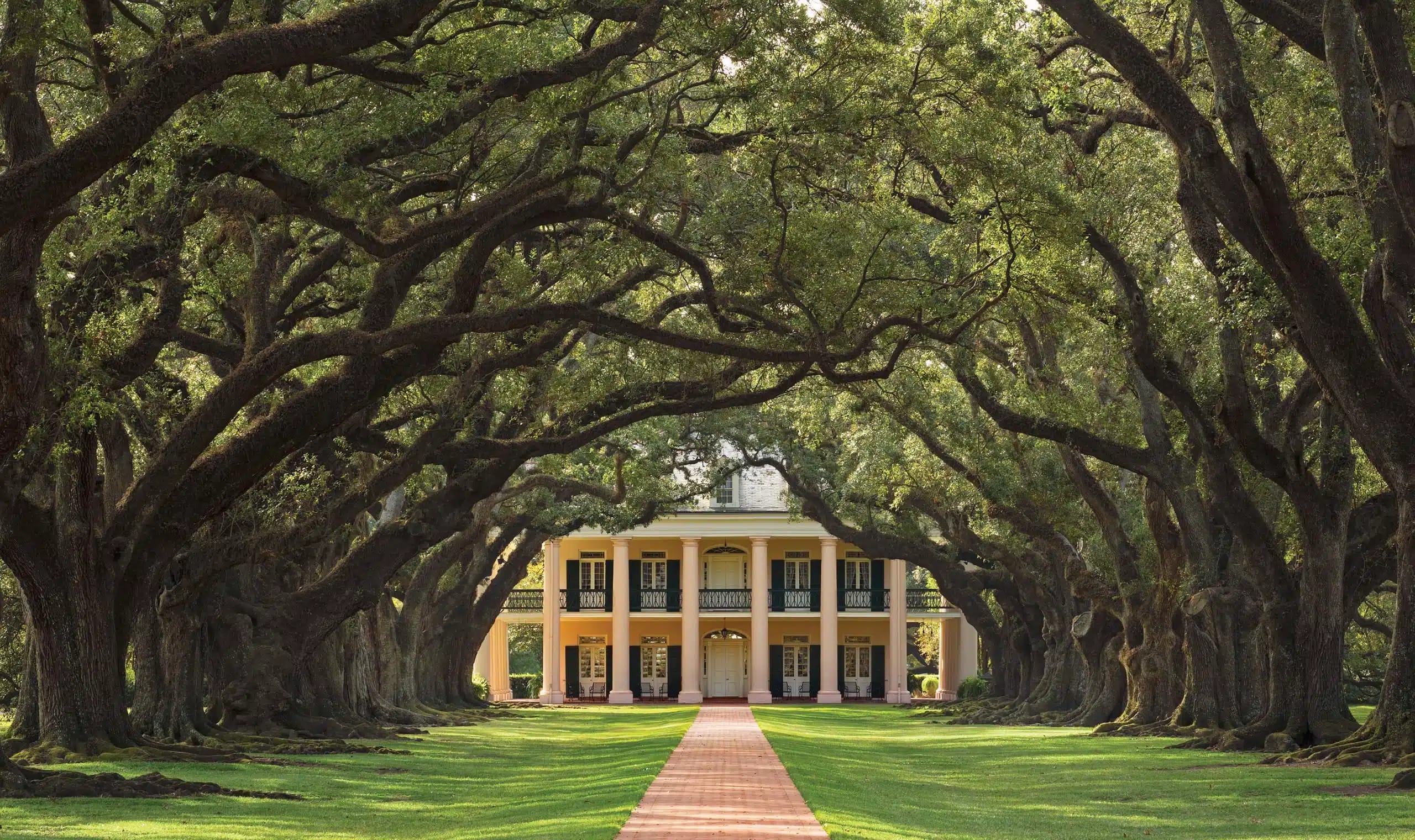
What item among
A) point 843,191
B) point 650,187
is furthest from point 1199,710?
point 650,187

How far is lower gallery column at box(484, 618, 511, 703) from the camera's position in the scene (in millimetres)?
63531

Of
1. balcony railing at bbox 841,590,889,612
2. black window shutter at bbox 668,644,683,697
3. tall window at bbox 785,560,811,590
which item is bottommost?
black window shutter at bbox 668,644,683,697

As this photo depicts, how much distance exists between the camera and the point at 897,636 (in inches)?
2402

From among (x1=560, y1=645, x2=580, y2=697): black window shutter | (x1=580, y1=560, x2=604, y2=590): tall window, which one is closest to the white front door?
(x1=580, y1=560, x2=604, y2=590): tall window

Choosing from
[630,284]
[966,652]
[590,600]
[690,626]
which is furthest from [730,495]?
[630,284]

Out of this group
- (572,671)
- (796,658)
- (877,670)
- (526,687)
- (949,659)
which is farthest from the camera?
(526,687)

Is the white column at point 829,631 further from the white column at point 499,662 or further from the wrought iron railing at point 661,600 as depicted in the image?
Answer: the white column at point 499,662

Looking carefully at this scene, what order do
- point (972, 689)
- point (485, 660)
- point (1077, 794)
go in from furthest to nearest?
point (485, 660) → point (972, 689) → point (1077, 794)

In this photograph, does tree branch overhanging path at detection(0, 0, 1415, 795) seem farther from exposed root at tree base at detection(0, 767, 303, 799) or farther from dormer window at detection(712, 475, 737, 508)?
dormer window at detection(712, 475, 737, 508)

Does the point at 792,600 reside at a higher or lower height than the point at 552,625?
higher

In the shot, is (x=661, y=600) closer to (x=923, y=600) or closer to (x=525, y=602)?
(x=525, y=602)

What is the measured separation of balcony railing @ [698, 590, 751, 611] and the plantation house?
0.05m

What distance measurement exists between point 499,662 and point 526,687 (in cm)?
439

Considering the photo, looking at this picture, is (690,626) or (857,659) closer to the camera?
(690,626)
